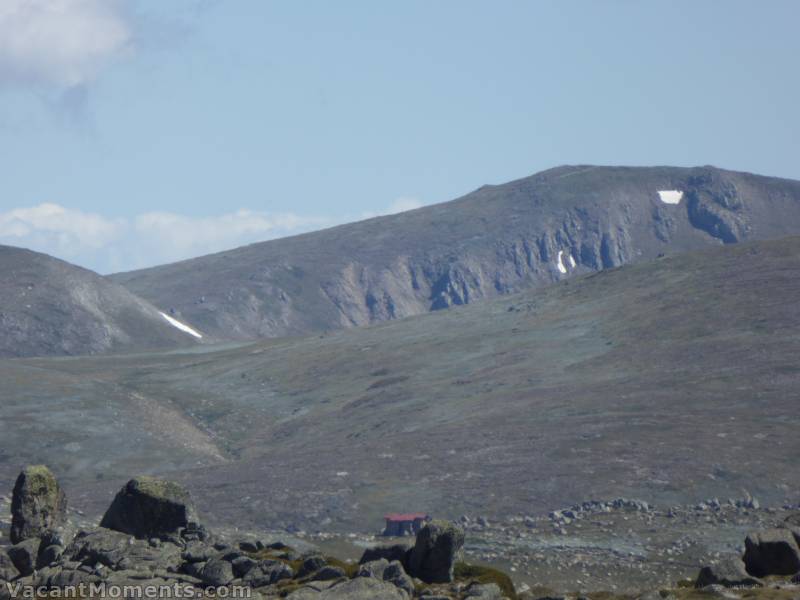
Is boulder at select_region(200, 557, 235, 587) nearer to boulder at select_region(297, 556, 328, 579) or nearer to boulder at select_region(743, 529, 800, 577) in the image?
boulder at select_region(297, 556, 328, 579)

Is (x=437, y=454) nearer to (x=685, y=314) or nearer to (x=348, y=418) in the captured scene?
(x=348, y=418)

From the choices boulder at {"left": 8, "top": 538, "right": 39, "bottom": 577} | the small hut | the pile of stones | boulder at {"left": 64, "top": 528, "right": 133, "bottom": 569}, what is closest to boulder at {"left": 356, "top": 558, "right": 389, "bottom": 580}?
the pile of stones

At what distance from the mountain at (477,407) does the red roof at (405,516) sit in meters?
1.09

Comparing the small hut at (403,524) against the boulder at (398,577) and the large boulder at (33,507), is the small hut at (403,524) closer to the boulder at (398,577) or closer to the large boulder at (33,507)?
the large boulder at (33,507)

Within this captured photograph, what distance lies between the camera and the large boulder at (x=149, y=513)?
30875 mm

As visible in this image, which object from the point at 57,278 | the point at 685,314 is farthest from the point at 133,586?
the point at 57,278

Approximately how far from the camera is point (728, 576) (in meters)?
25.2

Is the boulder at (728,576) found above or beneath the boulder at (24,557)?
beneath

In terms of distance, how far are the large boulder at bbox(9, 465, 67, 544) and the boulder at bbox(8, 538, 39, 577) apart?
2.65 m

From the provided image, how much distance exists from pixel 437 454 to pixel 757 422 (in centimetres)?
1572

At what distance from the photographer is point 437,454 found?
64.6m

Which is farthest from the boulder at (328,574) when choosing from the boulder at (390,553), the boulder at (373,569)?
the boulder at (390,553)

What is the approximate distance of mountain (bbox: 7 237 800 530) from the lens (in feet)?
188

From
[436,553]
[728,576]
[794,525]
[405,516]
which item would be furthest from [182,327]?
[728,576]
